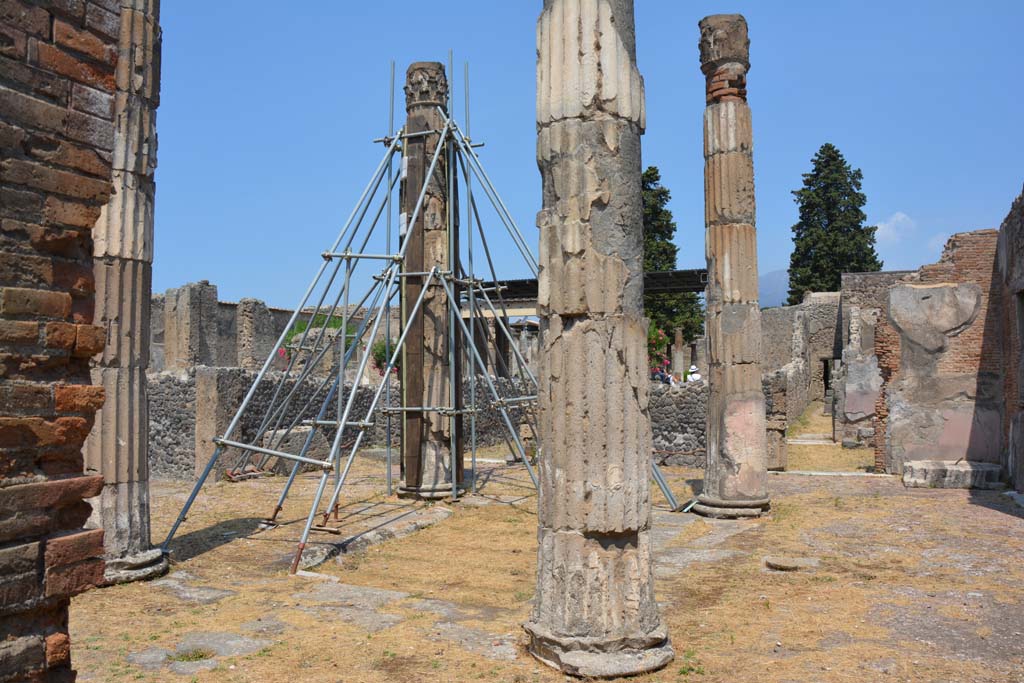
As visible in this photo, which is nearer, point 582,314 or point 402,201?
point 582,314

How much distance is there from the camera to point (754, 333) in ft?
34.7

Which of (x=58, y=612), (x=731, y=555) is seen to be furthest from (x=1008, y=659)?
(x=58, y=612)

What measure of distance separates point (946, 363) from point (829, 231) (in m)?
29.4

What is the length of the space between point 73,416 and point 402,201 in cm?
948

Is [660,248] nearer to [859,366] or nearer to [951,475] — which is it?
[859,366]

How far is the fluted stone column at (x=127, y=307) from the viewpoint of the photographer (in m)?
7.12

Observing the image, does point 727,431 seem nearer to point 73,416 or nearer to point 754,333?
point 754,333

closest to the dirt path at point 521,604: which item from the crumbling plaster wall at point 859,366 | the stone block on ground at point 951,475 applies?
the stone block on ground at point 951,475

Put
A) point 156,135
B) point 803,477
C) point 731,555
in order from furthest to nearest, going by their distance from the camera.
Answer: point 803,477
point 731,555
point 156,135

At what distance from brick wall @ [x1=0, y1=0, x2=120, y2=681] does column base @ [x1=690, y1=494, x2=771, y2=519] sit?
8.52m

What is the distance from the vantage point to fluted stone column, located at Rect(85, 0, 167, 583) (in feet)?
23.4

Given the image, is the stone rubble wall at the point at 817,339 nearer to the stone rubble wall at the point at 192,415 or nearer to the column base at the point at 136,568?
the stone rubble wall at the point at 192,415

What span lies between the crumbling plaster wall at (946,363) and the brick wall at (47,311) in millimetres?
14288

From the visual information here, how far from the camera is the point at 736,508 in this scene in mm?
10367
